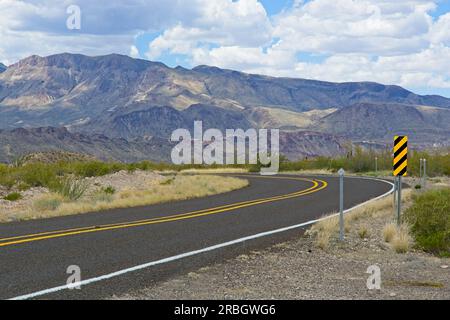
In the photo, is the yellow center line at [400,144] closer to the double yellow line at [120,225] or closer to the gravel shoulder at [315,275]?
the gravel shoulder at [315,275]

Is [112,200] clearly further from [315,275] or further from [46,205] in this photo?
[315,275]

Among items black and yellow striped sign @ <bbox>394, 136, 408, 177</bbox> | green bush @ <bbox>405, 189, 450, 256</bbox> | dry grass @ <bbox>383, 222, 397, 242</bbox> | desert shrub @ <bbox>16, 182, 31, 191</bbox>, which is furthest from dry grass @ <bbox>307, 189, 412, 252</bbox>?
desert shrub @ <bbox>16, 182, 31, 191</bbox>

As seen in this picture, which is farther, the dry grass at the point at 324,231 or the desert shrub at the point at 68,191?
the desert shrub at the point at 68,191

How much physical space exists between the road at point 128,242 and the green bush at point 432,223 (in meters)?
2.59

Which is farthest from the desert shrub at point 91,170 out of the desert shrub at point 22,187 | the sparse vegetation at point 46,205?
the sparse vegetation at point 46,205

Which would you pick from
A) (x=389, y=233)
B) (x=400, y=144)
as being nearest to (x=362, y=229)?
(x=389, y=233)

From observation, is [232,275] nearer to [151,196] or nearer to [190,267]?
[190,267]

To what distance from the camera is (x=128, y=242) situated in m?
11.7

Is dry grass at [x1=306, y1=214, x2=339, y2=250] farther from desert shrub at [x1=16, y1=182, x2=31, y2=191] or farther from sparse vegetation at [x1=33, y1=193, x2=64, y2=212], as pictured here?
desert shrub at [x1=16, y1=182, x2=31, y2=191]

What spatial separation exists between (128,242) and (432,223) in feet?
20.4

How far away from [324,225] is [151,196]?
10.4 m

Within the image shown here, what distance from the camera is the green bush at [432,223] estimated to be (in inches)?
476

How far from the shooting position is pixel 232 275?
9.23m

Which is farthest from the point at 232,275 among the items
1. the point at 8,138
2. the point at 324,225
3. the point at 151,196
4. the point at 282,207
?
the point at 8,138
